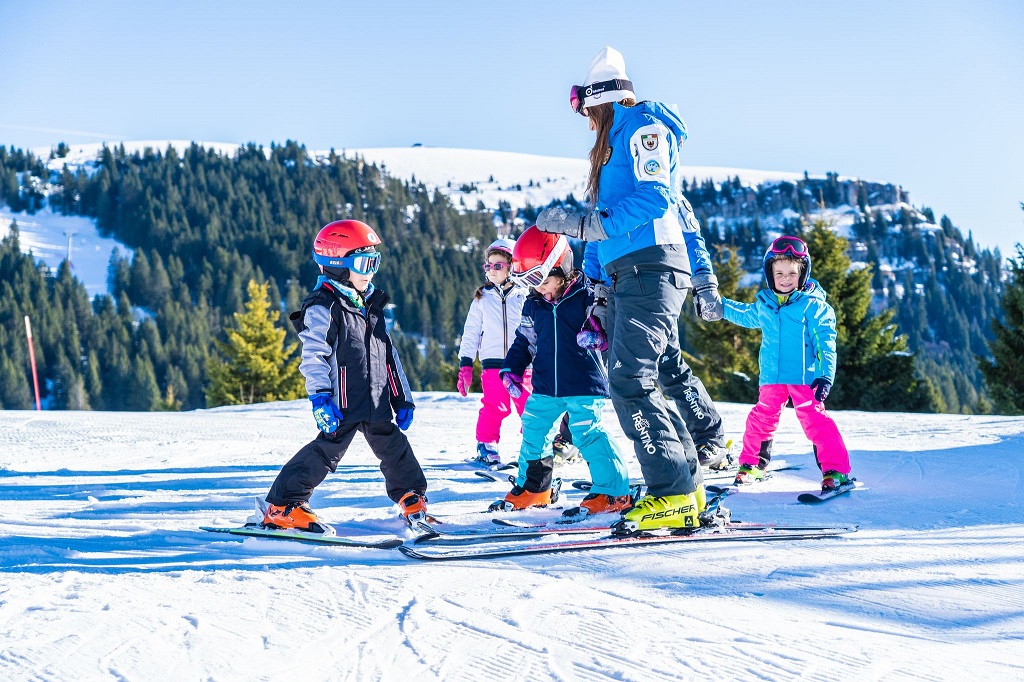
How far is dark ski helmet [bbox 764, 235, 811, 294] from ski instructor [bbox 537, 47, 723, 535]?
1719mm

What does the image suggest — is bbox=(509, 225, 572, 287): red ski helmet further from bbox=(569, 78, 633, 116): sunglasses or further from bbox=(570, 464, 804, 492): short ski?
bbox=(570, 464, 804, 492): short ski

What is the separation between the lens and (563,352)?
4742 millimetres

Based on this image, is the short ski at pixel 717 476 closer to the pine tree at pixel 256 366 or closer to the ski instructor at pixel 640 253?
the ski instructor at pixel 640 253

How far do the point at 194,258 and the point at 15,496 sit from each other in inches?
5285

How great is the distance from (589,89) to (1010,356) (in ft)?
66.1

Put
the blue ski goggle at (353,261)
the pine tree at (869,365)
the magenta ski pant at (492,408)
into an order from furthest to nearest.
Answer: the pine tree at (869,365)
the magenta ski pant at (492,408)
the blue ski goggle at (353,261)

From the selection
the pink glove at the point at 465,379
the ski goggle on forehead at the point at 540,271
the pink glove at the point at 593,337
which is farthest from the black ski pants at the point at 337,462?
the pink glove at the point at 465,379

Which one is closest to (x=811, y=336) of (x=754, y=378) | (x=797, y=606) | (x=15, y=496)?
(x=797, y=606)

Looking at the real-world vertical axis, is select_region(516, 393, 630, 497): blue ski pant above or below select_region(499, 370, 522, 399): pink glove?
below

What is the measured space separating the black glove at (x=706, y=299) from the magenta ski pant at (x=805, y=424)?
1492 mm

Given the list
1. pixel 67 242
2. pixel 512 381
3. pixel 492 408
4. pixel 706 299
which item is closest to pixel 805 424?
pixel 706 299

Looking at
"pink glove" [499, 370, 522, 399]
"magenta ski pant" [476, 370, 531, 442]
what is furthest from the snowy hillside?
"magenta ski pant" [476, 370, 531, 442]

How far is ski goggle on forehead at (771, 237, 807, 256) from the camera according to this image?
5426 mm

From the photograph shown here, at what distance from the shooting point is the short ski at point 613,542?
3.47 metres
